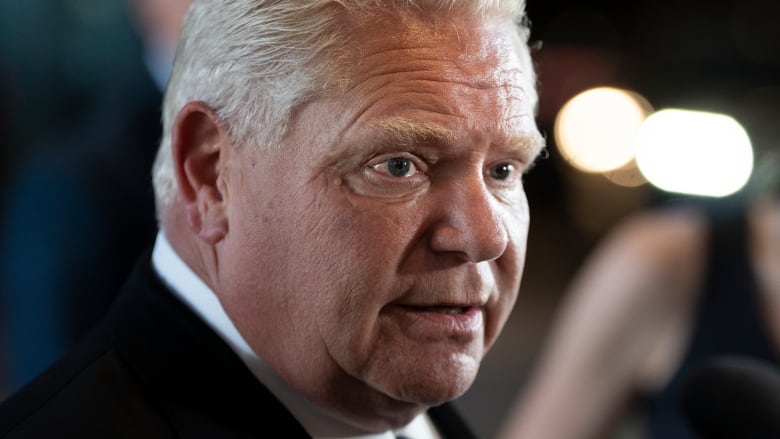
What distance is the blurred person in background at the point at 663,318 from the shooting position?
2.40m

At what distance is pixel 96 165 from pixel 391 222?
1432 mm

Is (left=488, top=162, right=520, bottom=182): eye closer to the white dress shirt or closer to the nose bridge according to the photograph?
the nose bridge

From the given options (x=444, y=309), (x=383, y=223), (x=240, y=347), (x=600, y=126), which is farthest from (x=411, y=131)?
(x=600, y=126)

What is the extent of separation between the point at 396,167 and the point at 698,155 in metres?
2.48

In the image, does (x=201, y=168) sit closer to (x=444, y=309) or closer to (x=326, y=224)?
(x=326, y=224)

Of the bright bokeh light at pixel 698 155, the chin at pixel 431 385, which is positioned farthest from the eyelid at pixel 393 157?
the bright bokeh light at pixel 698 155

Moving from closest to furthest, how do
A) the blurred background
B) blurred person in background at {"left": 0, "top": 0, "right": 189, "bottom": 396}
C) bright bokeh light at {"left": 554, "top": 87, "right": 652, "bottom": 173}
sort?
1. blurred person in background at {"left": 0, "top": 0, "right": 189, "bottom": 396}
2. the blurred background
3. bright bokeh light at {"left": 554, "top": 87, "right": 652, "bottom": 173}

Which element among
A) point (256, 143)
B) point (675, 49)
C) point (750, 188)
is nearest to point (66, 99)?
point (675, 49)

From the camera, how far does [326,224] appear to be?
4.06ft

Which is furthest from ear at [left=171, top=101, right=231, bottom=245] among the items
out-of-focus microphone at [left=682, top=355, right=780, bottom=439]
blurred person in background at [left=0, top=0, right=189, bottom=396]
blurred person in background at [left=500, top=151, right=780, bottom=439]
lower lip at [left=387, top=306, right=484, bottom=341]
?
blurred person in background at [left=500, top=151, right=780, bottom=439]

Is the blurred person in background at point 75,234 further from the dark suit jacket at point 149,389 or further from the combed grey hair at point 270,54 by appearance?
the combed grey hair at point 270,54

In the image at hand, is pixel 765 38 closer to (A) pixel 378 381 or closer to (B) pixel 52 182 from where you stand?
(B) pixel 52 182

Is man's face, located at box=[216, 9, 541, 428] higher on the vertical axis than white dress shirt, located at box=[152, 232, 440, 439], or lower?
higher

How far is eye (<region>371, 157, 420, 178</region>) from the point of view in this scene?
4.08ft
